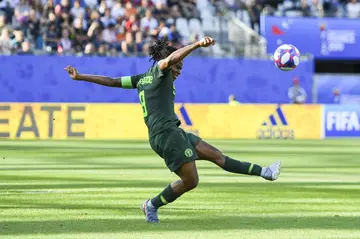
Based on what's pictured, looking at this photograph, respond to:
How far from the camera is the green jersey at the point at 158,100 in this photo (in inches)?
417

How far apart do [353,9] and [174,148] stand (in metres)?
30.7

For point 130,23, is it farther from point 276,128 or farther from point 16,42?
point 276,128

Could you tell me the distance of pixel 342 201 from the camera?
1338cm

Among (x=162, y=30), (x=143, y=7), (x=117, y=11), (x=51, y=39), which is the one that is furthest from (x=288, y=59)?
(x=143, y=7)

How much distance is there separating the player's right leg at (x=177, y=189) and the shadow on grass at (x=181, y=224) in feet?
0.43

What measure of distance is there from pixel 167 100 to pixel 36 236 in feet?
7.30

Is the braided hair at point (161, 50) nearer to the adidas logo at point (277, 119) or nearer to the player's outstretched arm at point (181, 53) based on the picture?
the player's outstretched arm at point (181, 53)

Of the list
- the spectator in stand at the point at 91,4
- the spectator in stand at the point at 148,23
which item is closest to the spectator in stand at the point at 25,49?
the spectator in stand at the point at 91,4

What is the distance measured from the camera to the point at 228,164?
36.5 ft

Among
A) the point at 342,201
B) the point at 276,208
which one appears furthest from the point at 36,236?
the point at 342,201

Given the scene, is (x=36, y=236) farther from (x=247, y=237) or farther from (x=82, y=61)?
(x=82, y=61)

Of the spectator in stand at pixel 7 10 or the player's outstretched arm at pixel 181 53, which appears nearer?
the player's outstretched arm at pixel 181 53

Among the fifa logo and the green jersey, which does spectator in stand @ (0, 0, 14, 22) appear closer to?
the fifa logo

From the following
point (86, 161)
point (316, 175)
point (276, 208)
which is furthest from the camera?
point (86, 161)
